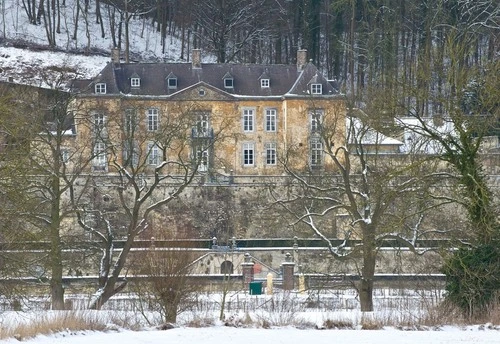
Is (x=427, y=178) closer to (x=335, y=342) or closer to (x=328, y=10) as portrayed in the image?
(x=335, y=342)

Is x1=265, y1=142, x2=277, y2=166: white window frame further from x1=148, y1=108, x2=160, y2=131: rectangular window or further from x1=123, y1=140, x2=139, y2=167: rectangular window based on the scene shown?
x1=123, y1=140, x2=139, y2=167: rectangular window

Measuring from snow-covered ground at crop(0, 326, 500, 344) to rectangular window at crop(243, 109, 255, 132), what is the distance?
28041 mm

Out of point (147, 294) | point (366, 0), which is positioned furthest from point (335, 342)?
point (366, 0)

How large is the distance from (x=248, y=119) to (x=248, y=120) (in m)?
0.04

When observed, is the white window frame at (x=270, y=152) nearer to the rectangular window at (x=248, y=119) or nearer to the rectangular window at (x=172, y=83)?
the rectangular window at (x=248, y=119)

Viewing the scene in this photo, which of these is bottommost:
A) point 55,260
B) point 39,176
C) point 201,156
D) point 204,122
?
point 55,260

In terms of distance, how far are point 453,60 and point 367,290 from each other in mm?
6023

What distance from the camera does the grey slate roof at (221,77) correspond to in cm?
4206

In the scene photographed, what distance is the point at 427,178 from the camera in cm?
1881

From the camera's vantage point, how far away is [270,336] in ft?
45.2

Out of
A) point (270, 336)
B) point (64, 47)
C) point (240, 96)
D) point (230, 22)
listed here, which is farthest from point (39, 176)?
point (230, 22)

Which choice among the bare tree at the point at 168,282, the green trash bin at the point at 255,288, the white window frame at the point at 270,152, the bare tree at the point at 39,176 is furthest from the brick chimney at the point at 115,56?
the bare tree at the point at 168,282

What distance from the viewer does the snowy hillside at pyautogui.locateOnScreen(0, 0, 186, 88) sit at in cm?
4778

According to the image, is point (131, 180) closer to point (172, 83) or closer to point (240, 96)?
point (240, 96)
